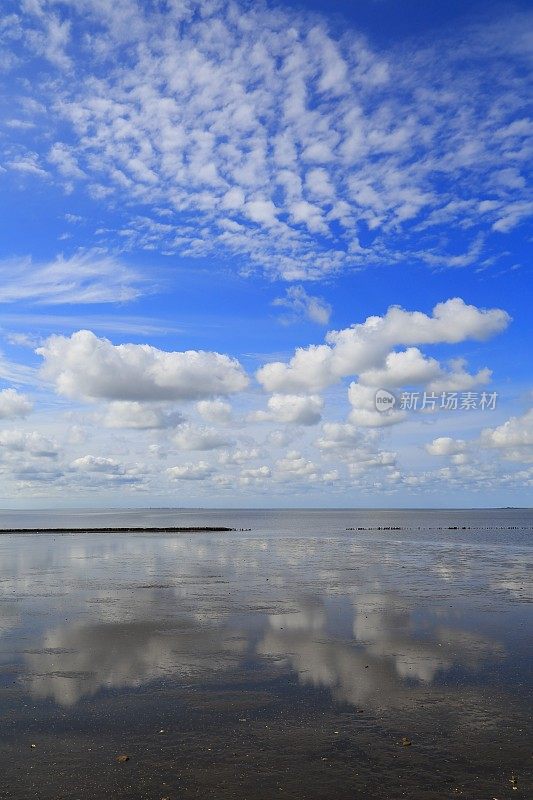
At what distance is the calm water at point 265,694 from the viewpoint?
10.9 metres

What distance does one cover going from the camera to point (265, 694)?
15.4 meters

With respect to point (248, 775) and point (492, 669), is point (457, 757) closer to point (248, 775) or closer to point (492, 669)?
point (248, 775)

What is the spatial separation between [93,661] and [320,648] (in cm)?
753

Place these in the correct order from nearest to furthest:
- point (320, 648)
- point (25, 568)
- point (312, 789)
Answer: point (312, 789), point (320, 648), point (25, 568)

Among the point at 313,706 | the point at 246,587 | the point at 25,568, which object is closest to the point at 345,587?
the point at 246,587

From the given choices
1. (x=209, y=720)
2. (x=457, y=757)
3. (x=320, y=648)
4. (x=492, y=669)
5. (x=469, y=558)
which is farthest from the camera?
(x=469, y=558)

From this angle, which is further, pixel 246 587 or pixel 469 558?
pixel 469 558

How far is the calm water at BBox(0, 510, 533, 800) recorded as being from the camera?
10922 millimetres

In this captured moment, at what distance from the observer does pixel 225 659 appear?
18.7 meters

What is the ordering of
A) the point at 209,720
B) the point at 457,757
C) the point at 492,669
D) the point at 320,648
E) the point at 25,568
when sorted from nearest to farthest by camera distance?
1. the point at 457,757
2. the point at 209,720
3. the point at 492,669
4. the point at 320,648
5. the point at 25,568

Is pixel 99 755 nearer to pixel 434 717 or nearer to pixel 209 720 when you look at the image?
pixel 209 720

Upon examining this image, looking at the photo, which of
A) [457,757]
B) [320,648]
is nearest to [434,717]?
[457,757]

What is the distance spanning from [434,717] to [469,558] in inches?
1820

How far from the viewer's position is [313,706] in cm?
1443
